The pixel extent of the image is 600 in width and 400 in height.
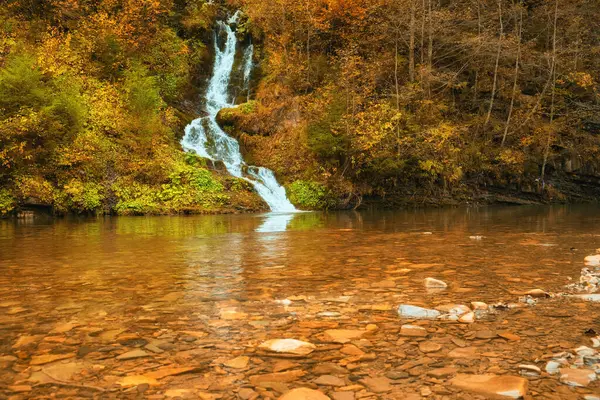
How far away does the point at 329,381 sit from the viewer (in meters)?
1.85

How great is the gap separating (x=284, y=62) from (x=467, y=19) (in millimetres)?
9345

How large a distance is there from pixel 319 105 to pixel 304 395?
19732 millimetres

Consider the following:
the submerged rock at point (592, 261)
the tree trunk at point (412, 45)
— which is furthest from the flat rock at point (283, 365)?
the tree trunk at point (412, 45)

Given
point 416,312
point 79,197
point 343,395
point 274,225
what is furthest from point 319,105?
point 343,395

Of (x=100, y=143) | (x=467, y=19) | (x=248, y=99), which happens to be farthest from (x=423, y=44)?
(x=100, y=143)

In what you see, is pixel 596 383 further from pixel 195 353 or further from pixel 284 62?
pixel 284 62

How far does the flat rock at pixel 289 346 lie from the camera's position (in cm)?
219

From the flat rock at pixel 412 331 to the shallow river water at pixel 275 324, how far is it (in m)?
0.03

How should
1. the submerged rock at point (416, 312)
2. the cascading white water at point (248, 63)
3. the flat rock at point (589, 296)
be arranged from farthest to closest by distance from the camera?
1. the cascading white water at point (248, 63)
2. the flat rock at point (589, 296)
3. the submerged rock at point (416, 312)

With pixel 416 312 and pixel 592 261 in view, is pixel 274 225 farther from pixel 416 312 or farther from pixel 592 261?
pixel 416 312

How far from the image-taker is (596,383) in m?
1.71

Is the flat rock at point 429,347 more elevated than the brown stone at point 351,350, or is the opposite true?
the flat rock at point 429,347

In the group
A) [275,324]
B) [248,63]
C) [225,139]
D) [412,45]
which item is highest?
[248,63]

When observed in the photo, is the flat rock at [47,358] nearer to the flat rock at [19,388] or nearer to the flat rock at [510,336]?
the flat rock at [19,388]
